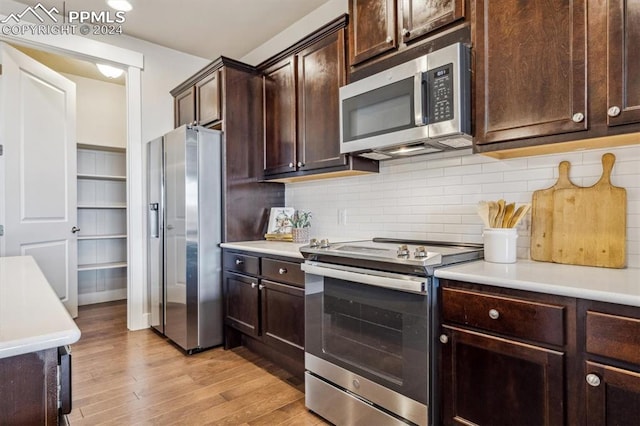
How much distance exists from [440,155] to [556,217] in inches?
28.6

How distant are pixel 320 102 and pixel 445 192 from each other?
1.10 meters

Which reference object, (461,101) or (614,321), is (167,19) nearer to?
(461,101)

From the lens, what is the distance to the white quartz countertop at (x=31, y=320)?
71 cm

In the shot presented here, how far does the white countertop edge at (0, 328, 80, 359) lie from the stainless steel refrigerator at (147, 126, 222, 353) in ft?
7.11

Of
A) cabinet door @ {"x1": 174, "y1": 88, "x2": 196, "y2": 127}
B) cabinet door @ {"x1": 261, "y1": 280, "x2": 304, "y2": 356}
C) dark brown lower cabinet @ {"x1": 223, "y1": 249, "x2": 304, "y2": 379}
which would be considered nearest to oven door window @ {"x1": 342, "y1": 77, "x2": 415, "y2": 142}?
dark brown lower cabinet @ {"x1": 223, "y1": 249, "x2": 304, "y2": 379}

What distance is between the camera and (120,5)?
2914 mm

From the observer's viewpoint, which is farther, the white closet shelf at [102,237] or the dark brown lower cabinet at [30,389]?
the white closet shelf at [102,237]

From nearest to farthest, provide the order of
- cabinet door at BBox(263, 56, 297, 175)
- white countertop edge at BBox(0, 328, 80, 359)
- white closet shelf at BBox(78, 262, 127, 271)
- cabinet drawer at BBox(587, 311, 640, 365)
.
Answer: white countertop edge at BBox(0, 328, 80, 359), cabinet drawer at BBox(587, 311, 640, 365), cabinet door at BBox(263, 56, 297, 175), white closet shelf at BBox(78, 262, 127, 271)

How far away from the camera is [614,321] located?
109 cm

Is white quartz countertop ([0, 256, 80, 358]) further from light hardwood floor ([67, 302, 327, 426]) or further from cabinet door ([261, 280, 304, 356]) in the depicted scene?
cabinet door ([261, 280, 304, 356])

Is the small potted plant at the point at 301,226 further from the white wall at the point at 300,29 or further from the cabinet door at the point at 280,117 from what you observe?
the white wall at the point at 300,29

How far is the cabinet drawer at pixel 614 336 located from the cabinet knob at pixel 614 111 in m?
0.73

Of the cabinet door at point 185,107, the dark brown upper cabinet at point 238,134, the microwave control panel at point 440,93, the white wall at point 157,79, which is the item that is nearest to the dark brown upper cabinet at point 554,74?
the microwave control panel at point 440,93

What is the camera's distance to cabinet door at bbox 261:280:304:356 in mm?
2295
